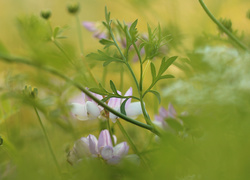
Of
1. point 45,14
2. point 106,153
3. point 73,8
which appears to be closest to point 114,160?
point 106,153

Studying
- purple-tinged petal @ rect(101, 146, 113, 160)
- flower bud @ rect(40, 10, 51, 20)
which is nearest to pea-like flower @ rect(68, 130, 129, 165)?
purple-tinged petal @ rect(101, 146, 113, 160)

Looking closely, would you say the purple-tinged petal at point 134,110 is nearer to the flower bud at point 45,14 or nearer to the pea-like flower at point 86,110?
the pea-like flower at point 86,110

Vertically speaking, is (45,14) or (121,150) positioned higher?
(45,14)

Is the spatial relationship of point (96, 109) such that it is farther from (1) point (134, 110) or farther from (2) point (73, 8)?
(2) point (73, 8)

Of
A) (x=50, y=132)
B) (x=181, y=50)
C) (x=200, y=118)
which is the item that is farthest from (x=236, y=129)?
(x=50, y=132)

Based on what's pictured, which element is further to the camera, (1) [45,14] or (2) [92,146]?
(1) [45,14]

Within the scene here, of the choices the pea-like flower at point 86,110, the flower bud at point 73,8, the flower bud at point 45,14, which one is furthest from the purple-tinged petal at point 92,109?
the flower bud at point 73,8

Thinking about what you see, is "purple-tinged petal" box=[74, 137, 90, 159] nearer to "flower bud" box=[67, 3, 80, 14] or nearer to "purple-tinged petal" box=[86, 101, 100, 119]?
"purple-tinged petal" box=[86, 101, 100, 119]

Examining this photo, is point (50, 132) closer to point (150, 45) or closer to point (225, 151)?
point (150, 45)
